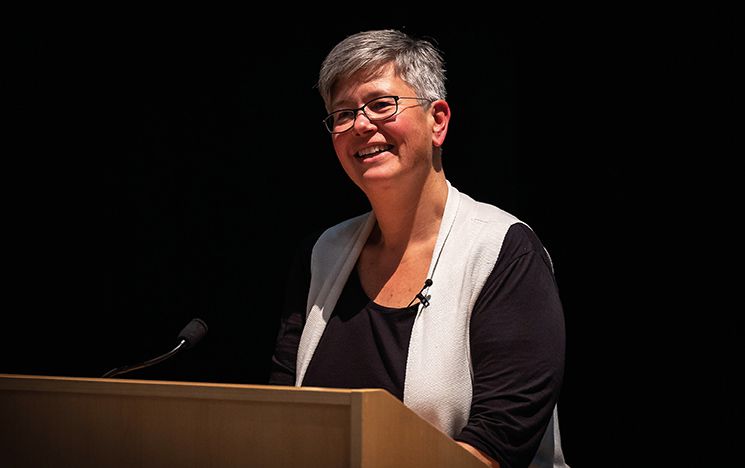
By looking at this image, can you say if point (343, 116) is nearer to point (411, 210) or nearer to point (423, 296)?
point (411, 210)

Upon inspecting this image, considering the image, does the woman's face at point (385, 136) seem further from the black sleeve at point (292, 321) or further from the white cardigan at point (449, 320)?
the black sleeve at point (292, 321)

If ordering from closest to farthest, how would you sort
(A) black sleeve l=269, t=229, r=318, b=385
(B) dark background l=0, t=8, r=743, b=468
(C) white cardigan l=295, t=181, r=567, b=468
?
(C) white cardigan l=295, t=181, r=567, b=468 < (A) black sleeve l=269, t=229, r=318, b=385 < (B) dark background l=0, t=8, r=743, b=468

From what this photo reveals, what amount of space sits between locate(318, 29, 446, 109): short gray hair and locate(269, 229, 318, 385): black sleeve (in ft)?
1.32

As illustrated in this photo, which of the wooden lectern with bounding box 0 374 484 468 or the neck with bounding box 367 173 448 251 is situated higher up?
the neck with bounding box 367 173 448 251

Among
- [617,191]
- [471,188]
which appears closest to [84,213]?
[471,188]

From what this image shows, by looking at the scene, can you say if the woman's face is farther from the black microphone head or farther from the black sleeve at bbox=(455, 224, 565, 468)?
the black microphone head

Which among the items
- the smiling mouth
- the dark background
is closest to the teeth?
the smiling mouth

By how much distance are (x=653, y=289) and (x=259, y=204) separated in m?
1.19

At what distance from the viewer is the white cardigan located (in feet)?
5.75

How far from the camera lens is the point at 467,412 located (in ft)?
5.77

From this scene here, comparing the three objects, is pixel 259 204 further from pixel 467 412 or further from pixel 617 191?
pixel 467 412

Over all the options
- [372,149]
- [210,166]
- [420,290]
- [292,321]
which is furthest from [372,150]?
[210,166]

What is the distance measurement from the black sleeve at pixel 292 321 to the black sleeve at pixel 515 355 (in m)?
0.49

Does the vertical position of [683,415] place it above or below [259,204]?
below
